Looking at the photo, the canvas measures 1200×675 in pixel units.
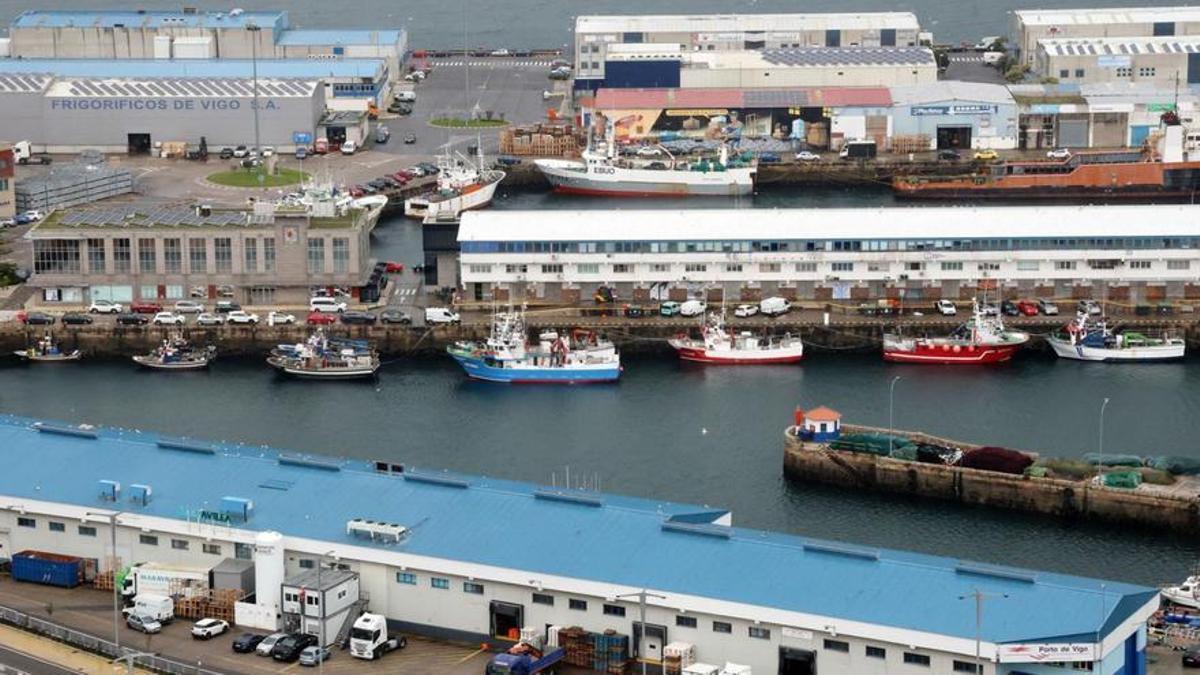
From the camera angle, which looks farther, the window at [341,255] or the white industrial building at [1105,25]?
the white industrial building at [1105,25]

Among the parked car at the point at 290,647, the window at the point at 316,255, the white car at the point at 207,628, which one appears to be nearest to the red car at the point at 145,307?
the window at the point at 316,255

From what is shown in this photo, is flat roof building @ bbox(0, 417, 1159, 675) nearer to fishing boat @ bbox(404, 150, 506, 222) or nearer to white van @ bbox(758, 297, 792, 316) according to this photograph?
white van @ bbox(758, 297, 792, 316)

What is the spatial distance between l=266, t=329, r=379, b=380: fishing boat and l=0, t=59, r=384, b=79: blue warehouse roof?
1981 cm

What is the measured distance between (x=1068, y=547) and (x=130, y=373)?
58.4 ft

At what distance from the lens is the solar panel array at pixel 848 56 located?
67.4m

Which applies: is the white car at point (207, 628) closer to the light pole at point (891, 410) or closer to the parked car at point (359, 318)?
the light pole at point (891, 410)

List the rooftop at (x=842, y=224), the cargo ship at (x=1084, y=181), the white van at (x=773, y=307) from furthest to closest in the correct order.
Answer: the cargo ship at (x=1084, y=181) → the rooftop at (x=842, y=224) → the white van at (x=773, y=307)

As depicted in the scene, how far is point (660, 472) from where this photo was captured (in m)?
39.3

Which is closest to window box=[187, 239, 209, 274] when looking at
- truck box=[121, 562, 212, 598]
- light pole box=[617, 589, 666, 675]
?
truck box=[121, 562, 212, 598]

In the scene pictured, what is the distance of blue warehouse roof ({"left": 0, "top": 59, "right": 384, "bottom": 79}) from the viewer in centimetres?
6462

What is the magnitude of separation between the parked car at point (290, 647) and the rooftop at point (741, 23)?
42.0 m

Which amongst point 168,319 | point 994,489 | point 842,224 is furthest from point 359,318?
point 994,489

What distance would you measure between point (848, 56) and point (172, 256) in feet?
80.5

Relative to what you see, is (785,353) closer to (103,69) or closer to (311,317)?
(311,317)
